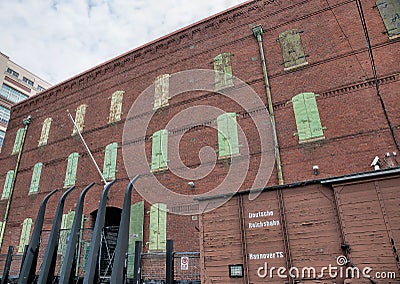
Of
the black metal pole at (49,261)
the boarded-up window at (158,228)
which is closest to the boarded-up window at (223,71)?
the boarded-up window at (158,228)

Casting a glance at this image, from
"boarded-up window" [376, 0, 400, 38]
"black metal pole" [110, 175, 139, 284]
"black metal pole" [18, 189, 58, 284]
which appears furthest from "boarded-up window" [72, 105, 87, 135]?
"boarded-up window" [376, 0, 400, 38]

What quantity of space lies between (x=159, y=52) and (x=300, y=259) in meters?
12.6

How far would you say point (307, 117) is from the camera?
1042cm

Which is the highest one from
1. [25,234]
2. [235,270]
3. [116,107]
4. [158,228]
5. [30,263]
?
[116,107]

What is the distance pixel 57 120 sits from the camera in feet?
58.5

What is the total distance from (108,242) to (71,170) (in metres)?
5.49

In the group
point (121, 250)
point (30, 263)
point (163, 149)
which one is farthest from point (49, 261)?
point (163, 149)

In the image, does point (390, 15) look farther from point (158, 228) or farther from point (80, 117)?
point (80, 117)

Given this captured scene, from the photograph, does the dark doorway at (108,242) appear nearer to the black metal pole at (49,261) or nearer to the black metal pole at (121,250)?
the black metal pole at (49,261)

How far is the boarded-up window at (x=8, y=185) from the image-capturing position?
693 inches

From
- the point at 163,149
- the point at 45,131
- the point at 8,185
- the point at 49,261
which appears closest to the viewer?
the point at 49,261

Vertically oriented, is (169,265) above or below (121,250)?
below

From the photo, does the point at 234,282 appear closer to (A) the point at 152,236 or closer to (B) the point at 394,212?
(B) the point at 394,212

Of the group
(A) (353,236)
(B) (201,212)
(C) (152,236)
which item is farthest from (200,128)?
(A) (353,236)
